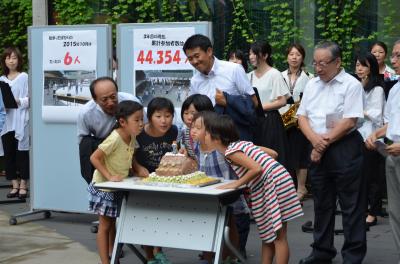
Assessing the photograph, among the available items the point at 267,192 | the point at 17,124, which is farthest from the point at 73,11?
the point at 267,192

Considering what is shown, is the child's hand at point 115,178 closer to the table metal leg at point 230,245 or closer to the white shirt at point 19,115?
the table metal leg at point 230,245

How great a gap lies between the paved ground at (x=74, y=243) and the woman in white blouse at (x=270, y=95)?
924mm

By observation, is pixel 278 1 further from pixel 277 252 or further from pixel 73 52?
pixel 277 252

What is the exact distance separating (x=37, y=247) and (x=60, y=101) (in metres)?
1.75

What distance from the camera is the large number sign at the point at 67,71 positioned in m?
9.03

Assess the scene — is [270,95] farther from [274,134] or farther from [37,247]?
[37,247]

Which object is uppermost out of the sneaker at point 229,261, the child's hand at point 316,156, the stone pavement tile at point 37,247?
the child's hand at point 316,156

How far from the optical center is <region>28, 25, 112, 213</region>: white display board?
9.03 m

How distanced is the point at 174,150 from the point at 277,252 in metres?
1.22

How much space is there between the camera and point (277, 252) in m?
6.46

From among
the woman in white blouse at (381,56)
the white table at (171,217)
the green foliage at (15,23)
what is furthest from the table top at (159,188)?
the green foliage at (15,23)

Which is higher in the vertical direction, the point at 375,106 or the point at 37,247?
the point at 375,106

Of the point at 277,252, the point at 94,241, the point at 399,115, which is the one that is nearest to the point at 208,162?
the point at 277,252

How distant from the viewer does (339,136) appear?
6926 mm
